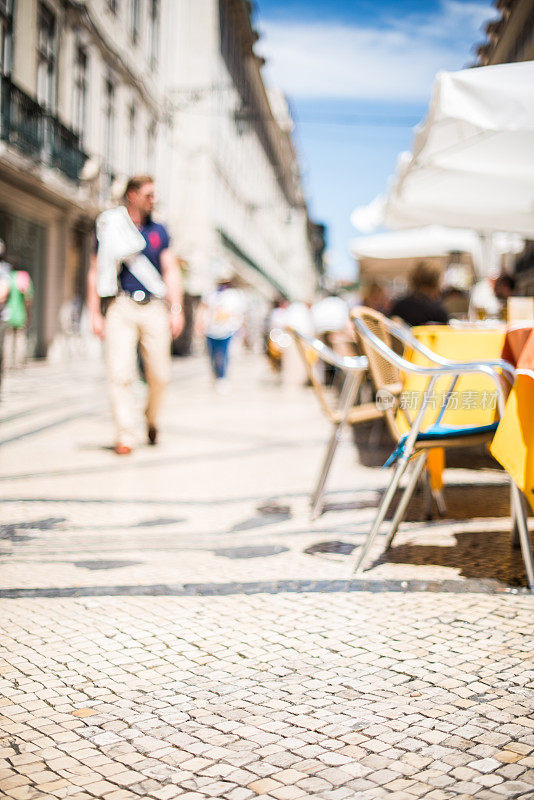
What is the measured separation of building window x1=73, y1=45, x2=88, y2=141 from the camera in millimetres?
20938

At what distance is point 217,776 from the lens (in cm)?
197

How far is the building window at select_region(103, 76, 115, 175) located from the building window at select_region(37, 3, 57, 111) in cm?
397

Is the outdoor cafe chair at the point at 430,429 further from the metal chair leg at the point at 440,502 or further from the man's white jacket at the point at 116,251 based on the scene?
the man's white jacket at the point at 116,251

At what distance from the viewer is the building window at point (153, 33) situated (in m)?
27.5

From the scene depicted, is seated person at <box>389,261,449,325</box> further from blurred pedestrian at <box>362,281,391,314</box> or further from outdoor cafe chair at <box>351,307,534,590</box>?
blurred pedestrian at <box>362,281,391,314</box>

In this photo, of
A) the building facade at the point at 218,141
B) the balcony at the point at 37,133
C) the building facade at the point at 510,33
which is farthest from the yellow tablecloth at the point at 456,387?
the building facade at the point at 218,141

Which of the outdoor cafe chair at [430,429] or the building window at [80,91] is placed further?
the building window at [80,91]

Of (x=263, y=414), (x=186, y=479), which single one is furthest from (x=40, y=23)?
(x=186, y=479)

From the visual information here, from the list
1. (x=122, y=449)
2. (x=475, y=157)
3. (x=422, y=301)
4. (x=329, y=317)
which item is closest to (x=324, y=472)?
(x=475, y=157)

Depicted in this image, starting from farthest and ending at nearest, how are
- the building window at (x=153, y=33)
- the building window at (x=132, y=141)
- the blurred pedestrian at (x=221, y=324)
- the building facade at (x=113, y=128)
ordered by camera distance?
the building window at (x=153, y=33) → the building window at (x=132, y=141) → the building facade at (x=113, y=128) → the blurred pedestrian at (x=221, y=324)

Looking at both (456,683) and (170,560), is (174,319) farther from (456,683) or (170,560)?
(456,683)


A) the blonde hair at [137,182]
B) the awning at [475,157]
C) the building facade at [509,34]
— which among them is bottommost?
the awning at [475,157]

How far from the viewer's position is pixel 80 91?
70.4ft

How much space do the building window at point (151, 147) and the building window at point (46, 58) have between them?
912 centimetres
